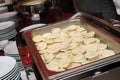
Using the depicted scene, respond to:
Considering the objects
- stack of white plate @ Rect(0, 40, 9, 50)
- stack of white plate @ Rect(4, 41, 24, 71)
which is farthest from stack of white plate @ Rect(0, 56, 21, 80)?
stack of white plate @ Rect(0, 40, 9, 50)

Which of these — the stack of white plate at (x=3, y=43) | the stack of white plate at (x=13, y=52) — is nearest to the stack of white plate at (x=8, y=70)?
the stack of white plate at (x=13, y=52)

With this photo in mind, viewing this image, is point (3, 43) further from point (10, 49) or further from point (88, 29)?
point (88, 29)

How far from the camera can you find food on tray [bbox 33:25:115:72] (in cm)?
93

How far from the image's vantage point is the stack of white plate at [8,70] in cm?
109

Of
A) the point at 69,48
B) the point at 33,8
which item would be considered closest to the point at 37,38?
the point at 69,48

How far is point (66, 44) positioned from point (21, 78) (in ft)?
1.17

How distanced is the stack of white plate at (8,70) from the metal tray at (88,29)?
17 cm

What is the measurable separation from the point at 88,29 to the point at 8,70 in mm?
558

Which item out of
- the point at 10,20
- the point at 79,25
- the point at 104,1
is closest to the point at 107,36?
the point at 79,25

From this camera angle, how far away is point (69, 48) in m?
1.10

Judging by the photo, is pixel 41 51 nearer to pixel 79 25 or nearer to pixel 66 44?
pixel 66 44

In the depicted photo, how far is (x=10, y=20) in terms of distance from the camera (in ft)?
6.63

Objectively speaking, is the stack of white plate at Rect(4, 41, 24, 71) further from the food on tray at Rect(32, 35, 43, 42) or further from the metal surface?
the metal surface

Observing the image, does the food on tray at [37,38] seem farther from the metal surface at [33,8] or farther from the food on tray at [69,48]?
the metal surface at [33,8]
